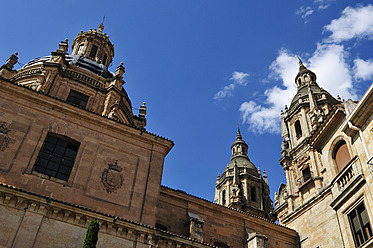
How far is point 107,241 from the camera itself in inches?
555

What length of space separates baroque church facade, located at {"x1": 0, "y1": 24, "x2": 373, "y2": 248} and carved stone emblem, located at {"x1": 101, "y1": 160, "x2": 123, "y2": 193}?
0.05 m

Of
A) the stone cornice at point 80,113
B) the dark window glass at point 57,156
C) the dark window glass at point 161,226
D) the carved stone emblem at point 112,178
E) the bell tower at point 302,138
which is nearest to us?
the dark window glass at point 57,156

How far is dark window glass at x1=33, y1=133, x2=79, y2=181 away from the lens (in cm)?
1575

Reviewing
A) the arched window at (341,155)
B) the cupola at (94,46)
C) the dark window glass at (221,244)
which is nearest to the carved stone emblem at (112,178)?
the dark window glass at (221,244)

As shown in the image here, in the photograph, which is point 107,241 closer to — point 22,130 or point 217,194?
point 22,130

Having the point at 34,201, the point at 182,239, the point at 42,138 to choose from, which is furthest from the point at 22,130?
Answer: the point at 182,239

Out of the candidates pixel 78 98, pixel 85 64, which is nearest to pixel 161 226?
pixel 78 98

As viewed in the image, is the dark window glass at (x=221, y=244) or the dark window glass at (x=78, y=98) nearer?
the dark window glass at (x=221, y=244)

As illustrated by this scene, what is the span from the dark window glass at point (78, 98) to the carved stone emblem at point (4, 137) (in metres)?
9.79

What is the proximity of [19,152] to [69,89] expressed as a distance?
1122 centimetres

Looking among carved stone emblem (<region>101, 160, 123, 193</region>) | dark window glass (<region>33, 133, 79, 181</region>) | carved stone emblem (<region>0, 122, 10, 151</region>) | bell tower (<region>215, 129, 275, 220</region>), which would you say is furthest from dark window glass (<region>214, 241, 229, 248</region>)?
bell tower (<region>215, 129, 275, 220</region>)

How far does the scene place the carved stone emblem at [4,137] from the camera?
1505cm

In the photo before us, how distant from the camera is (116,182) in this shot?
16578mm

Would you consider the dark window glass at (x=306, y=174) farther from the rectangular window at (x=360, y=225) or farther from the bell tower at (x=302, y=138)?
the rectangular window at (x=360, y=225)
